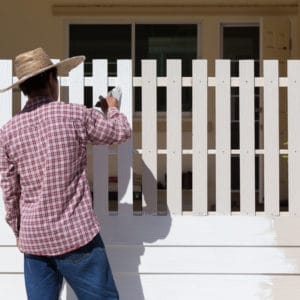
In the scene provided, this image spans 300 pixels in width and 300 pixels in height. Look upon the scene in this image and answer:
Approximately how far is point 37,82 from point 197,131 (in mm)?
1395

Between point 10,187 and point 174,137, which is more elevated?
point 174,137

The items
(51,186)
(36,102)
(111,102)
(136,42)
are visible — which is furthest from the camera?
(136,42)

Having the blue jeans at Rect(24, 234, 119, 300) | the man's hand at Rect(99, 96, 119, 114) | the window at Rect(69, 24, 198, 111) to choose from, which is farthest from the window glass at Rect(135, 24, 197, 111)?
the blue jeans at Rect(24, 234, 119, 300)

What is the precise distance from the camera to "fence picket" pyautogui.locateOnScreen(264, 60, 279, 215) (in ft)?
14.8

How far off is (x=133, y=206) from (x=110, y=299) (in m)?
1.18

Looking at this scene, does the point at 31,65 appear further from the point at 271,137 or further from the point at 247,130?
the point at 271,137

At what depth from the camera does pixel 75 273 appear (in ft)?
11.3

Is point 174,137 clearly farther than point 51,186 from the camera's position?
Yes

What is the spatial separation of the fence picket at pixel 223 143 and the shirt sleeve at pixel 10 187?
147 centimetres

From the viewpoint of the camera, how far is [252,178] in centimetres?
455

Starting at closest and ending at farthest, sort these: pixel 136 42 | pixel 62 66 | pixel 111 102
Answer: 1. pixel 62 66
2. pixel 111 102
3. pixel 136 42

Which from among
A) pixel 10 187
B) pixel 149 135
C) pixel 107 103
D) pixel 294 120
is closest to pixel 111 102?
pixel 107 103

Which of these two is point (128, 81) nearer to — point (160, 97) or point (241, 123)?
point (241, 123)

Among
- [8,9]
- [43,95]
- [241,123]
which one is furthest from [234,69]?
[43,95]
